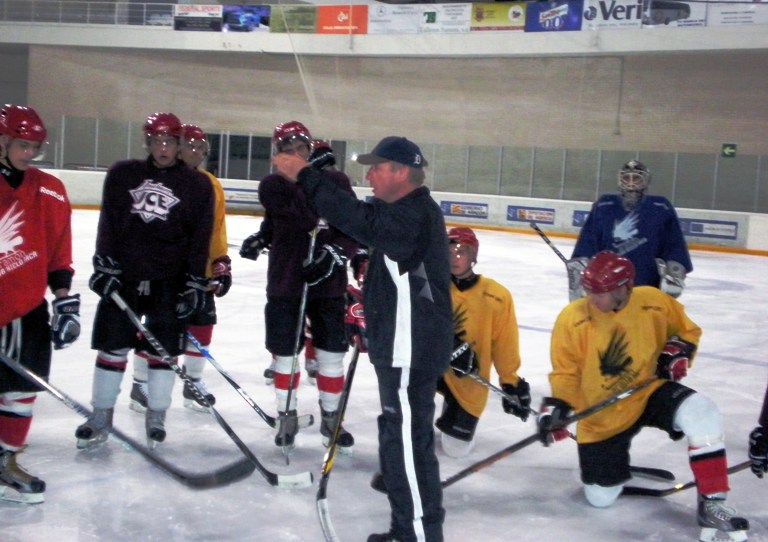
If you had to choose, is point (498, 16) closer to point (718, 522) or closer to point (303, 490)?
point (303, 490)

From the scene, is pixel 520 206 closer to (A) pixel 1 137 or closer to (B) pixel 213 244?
(B) pixel 213 244

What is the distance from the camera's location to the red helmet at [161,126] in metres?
3.14

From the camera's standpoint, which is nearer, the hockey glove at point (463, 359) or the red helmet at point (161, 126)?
the red helmet at point (161, 126)

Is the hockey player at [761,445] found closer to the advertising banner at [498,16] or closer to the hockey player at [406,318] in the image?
the hockey player at [406,318]

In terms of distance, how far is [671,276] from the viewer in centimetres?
380

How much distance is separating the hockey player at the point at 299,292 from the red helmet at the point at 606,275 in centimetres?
93

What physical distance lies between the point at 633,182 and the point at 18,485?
260 centimetres

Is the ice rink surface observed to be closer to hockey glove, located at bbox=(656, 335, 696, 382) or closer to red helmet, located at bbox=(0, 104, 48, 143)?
hockey glove, located at bbox=(656, 335, 696, 382)

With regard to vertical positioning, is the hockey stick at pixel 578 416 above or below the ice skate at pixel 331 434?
above

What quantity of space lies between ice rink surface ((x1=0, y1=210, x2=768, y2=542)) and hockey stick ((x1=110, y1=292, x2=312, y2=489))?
41 millimetres

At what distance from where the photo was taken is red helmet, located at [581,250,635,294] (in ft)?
9.27

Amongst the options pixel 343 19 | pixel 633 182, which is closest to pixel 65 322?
pixel 633 182

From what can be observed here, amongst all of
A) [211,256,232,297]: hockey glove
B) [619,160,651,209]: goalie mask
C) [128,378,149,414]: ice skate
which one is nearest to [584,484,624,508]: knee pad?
[619,160,651,209]: goalie mask

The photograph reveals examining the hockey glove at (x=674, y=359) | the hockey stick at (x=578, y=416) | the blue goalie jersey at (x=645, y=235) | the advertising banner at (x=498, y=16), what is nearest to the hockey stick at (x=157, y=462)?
the hockey stick at (x=578, y=416)
